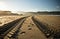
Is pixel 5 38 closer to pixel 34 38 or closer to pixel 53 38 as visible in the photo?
pixel 34 38

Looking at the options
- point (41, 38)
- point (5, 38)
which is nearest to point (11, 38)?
point (5, 38)

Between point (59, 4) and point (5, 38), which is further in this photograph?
point (59, 4)

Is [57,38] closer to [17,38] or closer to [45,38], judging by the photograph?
[45,38]

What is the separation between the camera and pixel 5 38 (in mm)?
9625

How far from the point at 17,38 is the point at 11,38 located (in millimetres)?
494

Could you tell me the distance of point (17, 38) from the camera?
9.95 metres

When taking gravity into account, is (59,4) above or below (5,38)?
above

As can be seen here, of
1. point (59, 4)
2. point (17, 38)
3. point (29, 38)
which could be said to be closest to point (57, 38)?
point (29, 38)

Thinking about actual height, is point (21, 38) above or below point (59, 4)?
below

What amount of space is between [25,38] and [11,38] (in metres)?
0.94

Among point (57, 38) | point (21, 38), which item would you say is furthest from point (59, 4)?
point (21, 38)

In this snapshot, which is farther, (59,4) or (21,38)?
(59,4)

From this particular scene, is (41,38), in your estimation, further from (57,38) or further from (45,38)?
(57,38)

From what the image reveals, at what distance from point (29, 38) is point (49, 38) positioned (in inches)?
49.8
